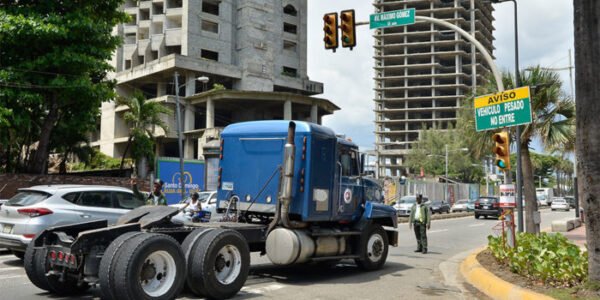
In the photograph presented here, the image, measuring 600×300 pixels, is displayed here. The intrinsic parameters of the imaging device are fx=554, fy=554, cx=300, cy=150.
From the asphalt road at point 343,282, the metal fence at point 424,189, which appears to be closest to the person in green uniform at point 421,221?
the asphalt road at point 343,282

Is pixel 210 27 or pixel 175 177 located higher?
pixel 210 27

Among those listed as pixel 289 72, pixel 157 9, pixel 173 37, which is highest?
pixel 157 9

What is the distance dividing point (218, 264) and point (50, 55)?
16.7 metres

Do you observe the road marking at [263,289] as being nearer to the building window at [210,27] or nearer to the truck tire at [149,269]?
the truck tire at [149,269]

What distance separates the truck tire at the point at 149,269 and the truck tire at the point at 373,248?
4.44 m

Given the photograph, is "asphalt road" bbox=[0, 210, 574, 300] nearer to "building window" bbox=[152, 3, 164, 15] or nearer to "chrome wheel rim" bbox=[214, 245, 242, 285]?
"chrome wheel rim" bbox=[214, 245, 242, 285]

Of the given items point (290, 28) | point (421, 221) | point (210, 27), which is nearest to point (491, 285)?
point (421, 221)

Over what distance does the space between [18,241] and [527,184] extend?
44.9ft

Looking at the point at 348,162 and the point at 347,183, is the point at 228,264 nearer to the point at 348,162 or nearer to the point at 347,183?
the point at 347,183

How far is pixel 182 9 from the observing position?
59594 mm

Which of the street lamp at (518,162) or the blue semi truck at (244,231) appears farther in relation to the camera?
the street lamp at (518,162)

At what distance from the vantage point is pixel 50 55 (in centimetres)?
2133

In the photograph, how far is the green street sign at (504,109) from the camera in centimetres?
1109

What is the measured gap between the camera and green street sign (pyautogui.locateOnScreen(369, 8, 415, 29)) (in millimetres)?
14242
